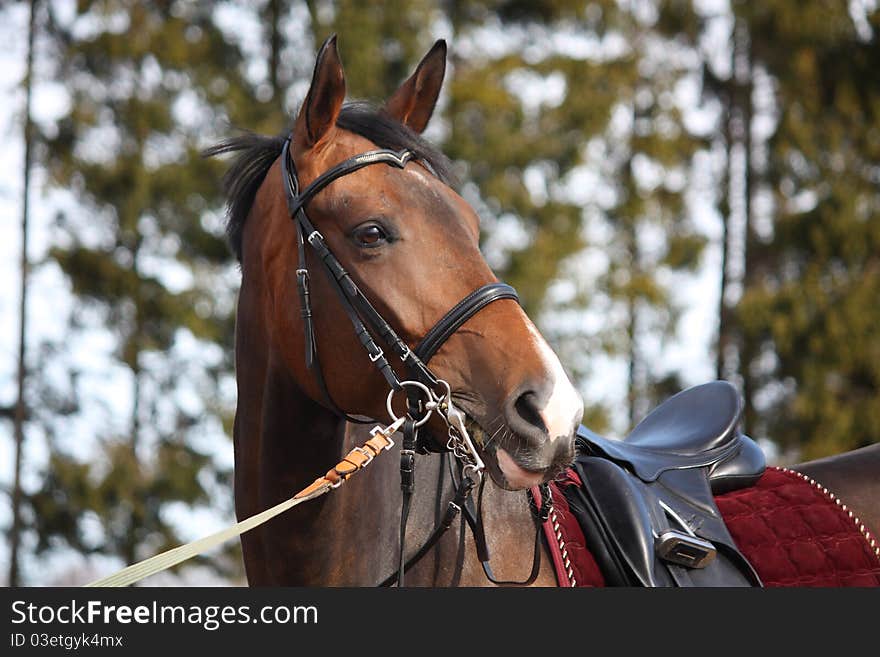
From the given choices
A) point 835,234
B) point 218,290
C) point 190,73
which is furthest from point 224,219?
point 835,234

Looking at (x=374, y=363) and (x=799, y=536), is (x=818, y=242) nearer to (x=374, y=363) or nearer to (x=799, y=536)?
(x=799, y=536)

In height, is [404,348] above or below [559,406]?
above

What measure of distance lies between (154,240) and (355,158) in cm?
1042

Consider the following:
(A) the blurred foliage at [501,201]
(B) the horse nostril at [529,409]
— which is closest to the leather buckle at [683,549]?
(B) the horse nostril at [529,409]

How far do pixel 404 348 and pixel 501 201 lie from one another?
1056cm

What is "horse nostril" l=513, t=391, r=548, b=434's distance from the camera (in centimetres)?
242

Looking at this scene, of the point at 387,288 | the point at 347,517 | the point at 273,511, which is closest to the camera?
the point at 273,511

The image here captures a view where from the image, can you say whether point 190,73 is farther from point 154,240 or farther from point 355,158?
point 355,158

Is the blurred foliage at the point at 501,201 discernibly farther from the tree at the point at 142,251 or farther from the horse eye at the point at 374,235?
the horse eye at the point at 374,235

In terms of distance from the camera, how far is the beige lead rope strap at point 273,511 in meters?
2.42

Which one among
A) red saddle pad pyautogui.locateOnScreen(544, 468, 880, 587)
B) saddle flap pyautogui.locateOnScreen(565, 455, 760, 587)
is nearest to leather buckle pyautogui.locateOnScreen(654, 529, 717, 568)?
saddle flap pyautogui.locateOnScreen(565, 455, 760, 587)

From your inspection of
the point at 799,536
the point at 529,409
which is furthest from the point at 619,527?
the point at 799,536

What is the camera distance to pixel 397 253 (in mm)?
2658

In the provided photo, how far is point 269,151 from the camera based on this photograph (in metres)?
3.19
